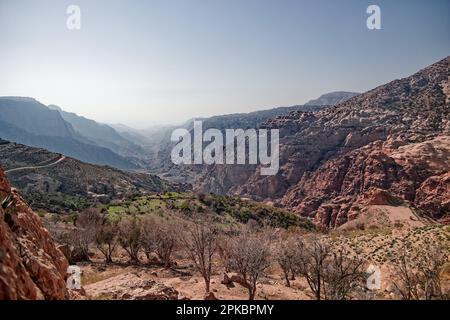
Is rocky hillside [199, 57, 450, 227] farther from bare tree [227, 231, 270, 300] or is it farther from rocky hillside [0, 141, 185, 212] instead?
bare tree [227, 231, 270, 300]

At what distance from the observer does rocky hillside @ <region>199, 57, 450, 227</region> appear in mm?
60062

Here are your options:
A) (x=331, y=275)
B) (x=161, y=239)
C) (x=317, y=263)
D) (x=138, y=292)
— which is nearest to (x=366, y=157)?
(x=161, y=239)

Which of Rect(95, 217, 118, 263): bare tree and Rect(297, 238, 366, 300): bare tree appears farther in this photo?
Rect(95, 217, 118, 263): bare tree

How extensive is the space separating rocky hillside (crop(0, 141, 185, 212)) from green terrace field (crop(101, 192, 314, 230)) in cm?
1329

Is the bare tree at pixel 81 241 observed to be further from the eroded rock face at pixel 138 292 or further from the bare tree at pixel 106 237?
the eroded rock face at pixel 138 292

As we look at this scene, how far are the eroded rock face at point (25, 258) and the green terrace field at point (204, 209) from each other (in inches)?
1318

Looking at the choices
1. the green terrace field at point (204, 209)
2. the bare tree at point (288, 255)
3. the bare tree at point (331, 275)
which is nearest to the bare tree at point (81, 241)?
the green terrace field at point (204, 209)

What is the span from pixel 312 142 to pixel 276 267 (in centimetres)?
7659

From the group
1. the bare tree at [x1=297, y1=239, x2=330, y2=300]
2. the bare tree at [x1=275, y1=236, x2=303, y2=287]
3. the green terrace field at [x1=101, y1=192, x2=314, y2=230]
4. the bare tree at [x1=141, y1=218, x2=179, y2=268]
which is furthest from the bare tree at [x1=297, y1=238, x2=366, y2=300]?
the green terrace field at [x1=101, y1=192, x2=314, y2=230]

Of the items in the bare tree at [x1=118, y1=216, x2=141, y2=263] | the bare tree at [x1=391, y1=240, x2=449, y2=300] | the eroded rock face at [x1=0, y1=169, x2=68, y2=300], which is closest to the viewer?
the eroded rock face at [x1=0, y1=169, x2=68, y2=300]

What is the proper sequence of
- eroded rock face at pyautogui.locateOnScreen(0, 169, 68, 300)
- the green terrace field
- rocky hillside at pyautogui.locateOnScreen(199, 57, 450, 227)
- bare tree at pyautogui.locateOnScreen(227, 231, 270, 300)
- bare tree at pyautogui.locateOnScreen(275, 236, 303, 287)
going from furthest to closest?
rocky hillside at pyautogui.locateOnScreen(199, 57, 450, 227), the green terrace field, bare tree at pyautogui.locateOnScreen(275, 236, 303, 287), bare tree at pyautogui.locateOnScreen(227, 231, 270, 300), eroded rock face at pyautogui.locateOnScreen(0, 169, 68, 300)
